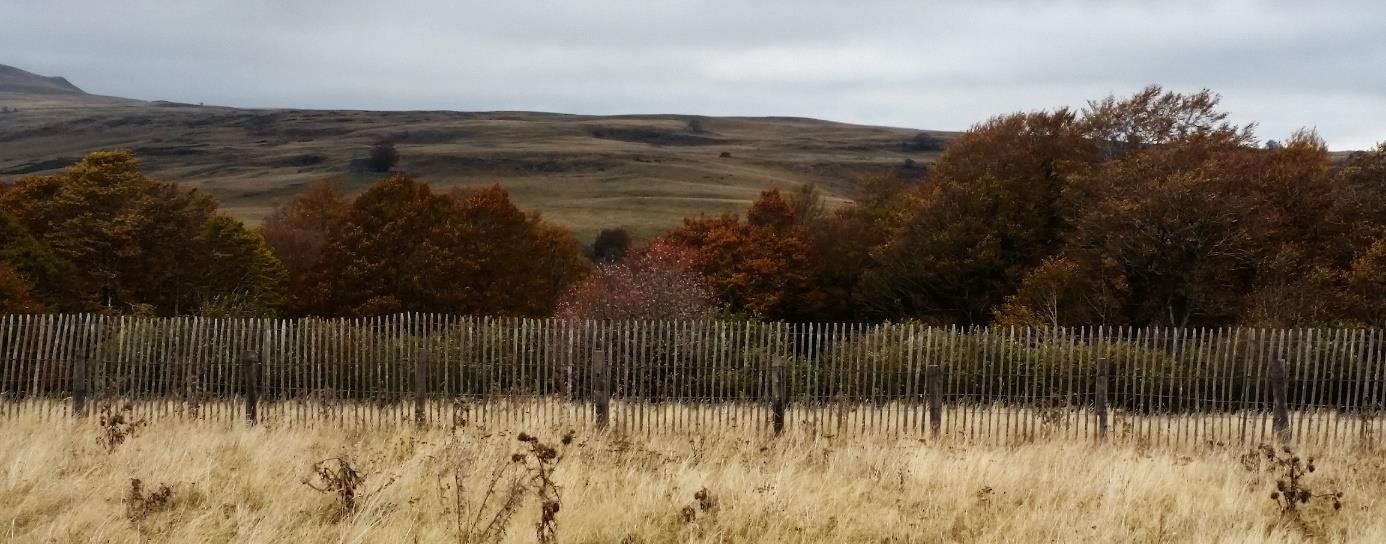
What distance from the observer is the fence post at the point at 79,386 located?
50.2 feet

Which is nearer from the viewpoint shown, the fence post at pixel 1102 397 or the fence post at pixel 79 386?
the fence post at pixel 1102 397

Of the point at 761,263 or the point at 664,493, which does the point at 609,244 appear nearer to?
the point at 761,263

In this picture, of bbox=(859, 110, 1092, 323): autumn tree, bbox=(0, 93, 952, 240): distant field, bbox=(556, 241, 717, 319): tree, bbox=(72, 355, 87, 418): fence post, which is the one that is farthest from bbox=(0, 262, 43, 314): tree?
bbox=(0, 93, 952, 240): distant field

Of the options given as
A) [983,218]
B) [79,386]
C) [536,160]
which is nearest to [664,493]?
[79,386]

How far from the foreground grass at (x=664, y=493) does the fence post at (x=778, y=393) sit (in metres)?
1.81

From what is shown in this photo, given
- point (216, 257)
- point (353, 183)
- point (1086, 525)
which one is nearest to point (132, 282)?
point (216, 257)

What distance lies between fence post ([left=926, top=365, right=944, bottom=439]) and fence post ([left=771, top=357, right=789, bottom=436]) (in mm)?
1866

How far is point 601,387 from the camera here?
47.8ft

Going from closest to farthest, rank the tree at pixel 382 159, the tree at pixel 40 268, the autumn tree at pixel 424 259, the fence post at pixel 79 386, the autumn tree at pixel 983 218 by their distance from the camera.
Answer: the fence post at pixel 79 386
the tree at pixel 40 268
the autumn tree at pixel 983 218
the autumn tree at pixel 424 259
the tree at pixel 382 159

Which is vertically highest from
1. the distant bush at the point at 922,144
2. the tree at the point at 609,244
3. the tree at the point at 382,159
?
the distant bush at the point at 922,144

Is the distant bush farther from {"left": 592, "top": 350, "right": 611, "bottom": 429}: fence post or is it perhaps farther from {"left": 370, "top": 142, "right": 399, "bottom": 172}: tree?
{"left": 592, "top": 350, "right": 611, "bottom": 429}: fence post

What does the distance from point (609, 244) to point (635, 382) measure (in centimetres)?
7426

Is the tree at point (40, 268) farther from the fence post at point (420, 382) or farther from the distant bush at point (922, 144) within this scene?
the distant bush at point (922, 144)

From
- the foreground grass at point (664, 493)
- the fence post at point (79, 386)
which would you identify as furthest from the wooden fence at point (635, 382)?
the foreground grass at point (664, 493)
